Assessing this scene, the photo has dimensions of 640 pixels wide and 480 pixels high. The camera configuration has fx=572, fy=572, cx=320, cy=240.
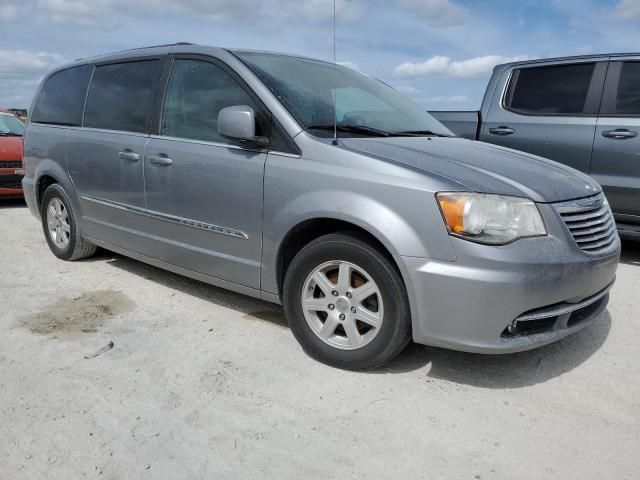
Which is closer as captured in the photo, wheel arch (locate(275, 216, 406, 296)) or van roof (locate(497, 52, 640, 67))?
wheel arch (locate(275, 216, 406, 296))

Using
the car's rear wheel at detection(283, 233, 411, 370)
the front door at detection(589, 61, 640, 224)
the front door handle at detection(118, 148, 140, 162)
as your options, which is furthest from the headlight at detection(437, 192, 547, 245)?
the front door at detection(589, 61, 640, 224)

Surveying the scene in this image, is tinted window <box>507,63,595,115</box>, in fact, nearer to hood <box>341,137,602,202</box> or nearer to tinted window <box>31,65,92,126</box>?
hood <box>341,137,602,202</box>

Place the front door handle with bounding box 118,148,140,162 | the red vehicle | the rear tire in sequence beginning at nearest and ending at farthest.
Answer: the front door handle with bounding box 118,148,140,162 → the rear tire → the red vehicle

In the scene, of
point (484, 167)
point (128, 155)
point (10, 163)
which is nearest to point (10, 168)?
point (10, 163)

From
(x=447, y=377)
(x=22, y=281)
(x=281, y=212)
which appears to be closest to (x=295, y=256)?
(x=281, y=212)

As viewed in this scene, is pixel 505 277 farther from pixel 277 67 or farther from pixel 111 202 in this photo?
pixel 111 202

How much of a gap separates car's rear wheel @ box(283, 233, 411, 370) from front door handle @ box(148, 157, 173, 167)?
1.20 metres

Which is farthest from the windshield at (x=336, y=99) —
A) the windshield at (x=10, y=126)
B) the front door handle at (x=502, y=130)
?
the windshield at (x=10, y=126)

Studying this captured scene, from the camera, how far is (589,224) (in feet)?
9.53

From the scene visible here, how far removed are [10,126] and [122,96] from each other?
6.29 metres

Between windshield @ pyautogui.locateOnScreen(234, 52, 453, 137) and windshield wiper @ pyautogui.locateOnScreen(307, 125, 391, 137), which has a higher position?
windshield @ pyautogui.locateOnScreen(234, 52, 453, 137)

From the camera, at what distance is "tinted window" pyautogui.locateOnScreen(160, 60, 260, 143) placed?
3436mm

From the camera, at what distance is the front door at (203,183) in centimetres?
328

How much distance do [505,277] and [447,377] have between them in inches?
28.2
